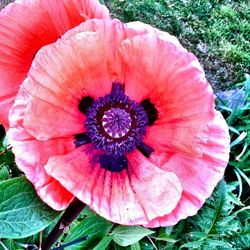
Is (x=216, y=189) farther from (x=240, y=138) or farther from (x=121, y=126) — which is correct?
(x=121, y=126)

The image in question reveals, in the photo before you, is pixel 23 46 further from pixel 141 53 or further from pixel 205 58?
pixel 205 58

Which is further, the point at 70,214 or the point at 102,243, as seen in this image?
the point at 102,243

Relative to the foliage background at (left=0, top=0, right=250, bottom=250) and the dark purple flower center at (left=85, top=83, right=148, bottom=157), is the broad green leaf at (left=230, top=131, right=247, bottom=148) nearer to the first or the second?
the foliage background at (left=0, top=0, right=250, bottom=250)

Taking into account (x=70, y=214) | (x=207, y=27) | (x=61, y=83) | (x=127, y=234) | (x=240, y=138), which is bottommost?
(x=207, y=27)

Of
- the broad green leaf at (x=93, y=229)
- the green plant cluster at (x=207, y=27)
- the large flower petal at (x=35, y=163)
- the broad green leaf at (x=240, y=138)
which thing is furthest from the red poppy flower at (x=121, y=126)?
the green plant cluster at (x=207, y=27)

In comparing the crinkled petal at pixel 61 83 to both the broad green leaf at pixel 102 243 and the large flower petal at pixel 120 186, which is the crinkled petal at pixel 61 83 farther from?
the broad green leaf at pixel 102 243

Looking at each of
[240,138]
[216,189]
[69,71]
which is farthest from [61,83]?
[240,138]

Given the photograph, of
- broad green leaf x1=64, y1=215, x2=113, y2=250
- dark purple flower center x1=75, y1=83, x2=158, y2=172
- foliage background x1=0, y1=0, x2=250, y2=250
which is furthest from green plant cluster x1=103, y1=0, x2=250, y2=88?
dark purple flower center x1=75, y1=83, x2=158, y2=172
